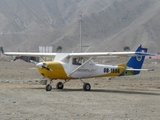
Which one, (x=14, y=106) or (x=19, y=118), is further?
(x=14, y=106)

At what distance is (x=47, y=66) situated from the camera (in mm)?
22688

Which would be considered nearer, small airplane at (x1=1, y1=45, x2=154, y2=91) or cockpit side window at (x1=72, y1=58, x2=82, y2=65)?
small airplane at (x1=1, y1=45, x2=154, y2=91)

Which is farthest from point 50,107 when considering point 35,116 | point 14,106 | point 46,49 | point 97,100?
point 46,49

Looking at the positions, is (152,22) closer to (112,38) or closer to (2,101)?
(112,38)

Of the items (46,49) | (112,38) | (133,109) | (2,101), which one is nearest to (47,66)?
(2,101)

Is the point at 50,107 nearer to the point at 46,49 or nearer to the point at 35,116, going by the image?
the point at 35,116

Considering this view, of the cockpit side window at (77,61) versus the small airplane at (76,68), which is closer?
the small airplane at (76,68)

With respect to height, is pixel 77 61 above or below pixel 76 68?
above

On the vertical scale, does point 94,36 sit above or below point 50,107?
above

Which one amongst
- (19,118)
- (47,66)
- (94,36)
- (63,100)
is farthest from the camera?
(94,36)

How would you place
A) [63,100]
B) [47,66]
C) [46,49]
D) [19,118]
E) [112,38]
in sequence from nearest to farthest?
1. [19,118]
2. [63,100]
3. [47,66]
4. [46,49]
5. [112,38]

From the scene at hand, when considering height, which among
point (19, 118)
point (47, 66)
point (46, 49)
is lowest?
point (19, 118)

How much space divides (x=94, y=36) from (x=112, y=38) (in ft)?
41.6

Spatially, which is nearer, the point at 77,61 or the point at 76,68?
the point at 76,68
